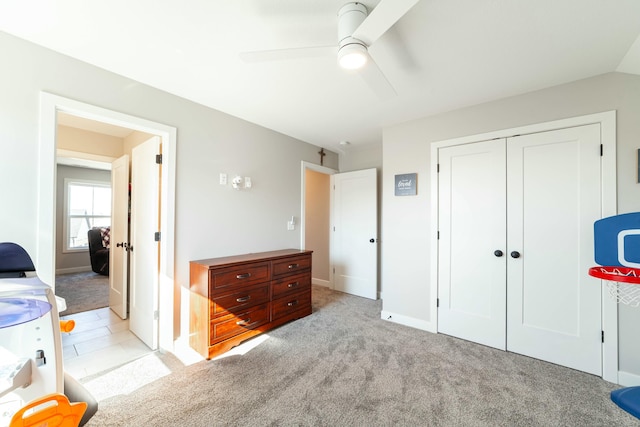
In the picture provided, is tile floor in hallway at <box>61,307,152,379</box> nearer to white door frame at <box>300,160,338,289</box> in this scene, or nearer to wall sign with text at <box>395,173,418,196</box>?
white door frame at <box>300,160,338,289</box>

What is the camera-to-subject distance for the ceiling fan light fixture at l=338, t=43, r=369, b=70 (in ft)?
4.48

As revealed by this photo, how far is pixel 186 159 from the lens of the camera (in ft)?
8.47

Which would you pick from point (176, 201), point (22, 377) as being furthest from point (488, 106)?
point (22, 377)

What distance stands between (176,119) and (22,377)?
2254mm

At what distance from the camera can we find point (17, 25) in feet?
5.29

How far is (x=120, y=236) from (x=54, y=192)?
1.58m

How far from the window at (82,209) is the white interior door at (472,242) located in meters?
7.42

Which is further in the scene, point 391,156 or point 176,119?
point 391,156

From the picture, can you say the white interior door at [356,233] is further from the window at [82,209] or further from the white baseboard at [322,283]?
the window at [82,209]

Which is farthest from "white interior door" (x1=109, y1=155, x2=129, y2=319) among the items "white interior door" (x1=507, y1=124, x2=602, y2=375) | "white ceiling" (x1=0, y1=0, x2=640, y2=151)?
"white interior door" (x1=507, y1=124, x2=602, y2=375)

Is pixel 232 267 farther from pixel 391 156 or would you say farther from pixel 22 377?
pixel 391 156

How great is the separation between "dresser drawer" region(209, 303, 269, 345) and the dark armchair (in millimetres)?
4574

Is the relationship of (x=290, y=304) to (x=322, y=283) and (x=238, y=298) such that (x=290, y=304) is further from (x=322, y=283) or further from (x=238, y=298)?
(x=322, y=283)

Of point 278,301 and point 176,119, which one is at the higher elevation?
point 176,119
